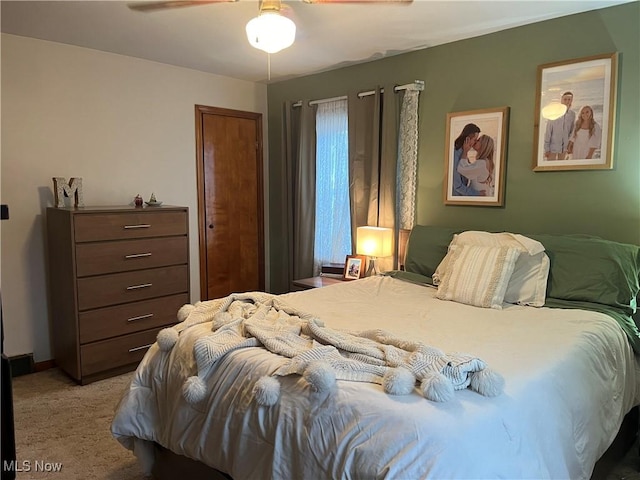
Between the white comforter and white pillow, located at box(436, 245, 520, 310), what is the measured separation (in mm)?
91

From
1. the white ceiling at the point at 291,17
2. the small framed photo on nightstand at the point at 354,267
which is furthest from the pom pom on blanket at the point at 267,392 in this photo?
the small framed photo on nightstand at the point at 354,267

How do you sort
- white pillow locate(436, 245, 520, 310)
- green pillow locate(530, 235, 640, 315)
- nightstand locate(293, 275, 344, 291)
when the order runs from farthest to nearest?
nightstand locate(293, 275, 344, 291) → white pillow locate(436, 245, 520, 310) → green pillow locate(530, 235, 640, 315)

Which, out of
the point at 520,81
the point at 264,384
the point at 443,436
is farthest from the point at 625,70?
the point at 264,384

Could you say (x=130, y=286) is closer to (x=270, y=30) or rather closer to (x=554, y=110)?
(x=270, y=30)

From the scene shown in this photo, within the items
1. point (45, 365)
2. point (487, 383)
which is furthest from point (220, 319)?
point (45, 365)

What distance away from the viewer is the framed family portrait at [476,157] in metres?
3.15

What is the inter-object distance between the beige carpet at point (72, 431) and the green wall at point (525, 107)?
1.32 meters

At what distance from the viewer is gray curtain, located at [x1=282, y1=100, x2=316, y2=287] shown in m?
4.26

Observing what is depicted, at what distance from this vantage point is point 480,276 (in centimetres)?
257

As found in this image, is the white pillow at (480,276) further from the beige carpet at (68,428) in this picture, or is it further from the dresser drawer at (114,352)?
the dresser drawer at (114,352)

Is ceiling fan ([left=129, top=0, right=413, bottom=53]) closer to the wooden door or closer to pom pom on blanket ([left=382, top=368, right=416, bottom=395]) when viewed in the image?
pom pom on blanket ([left=382, top=368, right=416, bottom=395])

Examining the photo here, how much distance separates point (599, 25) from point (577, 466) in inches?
94.5

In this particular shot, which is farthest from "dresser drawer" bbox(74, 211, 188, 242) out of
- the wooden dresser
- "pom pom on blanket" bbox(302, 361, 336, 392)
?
"pom pom on blanket" bbox(302, 361, 336, 392)

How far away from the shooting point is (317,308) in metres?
2.48
